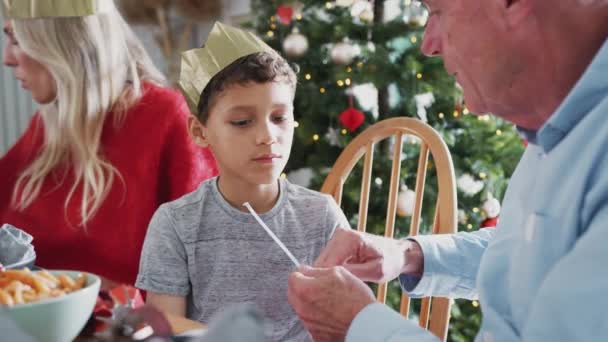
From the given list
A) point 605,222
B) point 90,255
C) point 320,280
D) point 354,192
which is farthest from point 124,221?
point 605,222

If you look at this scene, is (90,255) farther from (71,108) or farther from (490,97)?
(490,97)

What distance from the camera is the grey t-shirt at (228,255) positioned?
124cm

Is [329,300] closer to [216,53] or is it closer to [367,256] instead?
[367,256]

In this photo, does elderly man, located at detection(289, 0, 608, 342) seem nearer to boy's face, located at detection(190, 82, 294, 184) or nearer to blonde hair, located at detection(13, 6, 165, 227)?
boy's face, located at detection(190, 82, 294, 184)

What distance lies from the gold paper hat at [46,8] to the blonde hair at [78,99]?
2cm

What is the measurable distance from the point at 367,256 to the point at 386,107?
167 centimetres

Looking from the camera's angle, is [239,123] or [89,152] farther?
[89,152]

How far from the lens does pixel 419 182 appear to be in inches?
55.9

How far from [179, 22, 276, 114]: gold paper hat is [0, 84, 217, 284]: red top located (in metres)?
0.40

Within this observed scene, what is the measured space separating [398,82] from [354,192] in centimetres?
45

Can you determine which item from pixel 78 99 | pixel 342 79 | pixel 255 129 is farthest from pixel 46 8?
pixel 342 79

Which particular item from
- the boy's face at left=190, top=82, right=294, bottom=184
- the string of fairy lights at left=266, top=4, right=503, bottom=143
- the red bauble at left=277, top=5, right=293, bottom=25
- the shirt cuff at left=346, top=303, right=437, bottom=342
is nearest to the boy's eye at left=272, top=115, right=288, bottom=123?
the boy's face at left=190, top=82, right=294, bottom=184

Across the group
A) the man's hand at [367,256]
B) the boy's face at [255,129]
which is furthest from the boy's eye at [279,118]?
Answer: the man's hand at [367,256]

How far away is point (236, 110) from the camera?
124 centimetres
